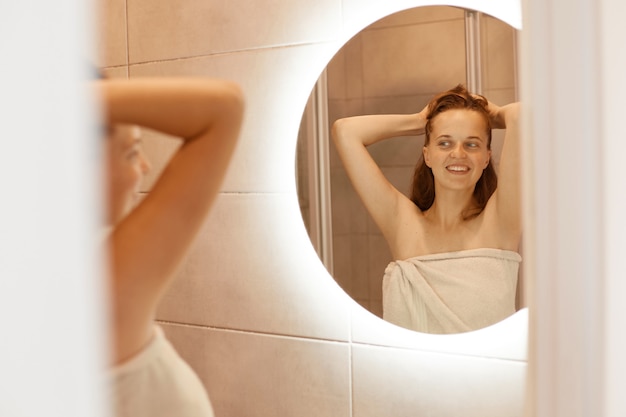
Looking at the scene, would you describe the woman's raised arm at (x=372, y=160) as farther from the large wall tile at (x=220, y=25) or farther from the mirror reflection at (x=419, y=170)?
the large wall tile at (x=220, y=25)

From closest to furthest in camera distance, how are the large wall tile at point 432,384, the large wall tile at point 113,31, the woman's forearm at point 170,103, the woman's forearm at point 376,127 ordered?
the woman's forearm at point 170,103
the large wall tile at point 432,384
the woman's forearm at point 376,127
the large wall tile at point 113,31

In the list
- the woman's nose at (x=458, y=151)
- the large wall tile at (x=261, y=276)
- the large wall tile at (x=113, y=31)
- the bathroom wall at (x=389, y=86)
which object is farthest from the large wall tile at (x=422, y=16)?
the large wall tile at (x=113, y=31)

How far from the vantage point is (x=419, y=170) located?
4.21 feet

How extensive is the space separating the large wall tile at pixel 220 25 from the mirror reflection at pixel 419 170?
78 mm

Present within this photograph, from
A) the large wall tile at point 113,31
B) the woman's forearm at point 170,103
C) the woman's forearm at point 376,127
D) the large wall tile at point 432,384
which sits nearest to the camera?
the woman's forearm at point 170,103

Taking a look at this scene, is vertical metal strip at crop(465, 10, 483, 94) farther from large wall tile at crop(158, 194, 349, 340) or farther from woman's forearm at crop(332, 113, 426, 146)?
large wall tile at crop(158, 194, 349, 340)

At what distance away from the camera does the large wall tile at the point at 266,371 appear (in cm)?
132

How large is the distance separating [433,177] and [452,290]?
19 centimetres

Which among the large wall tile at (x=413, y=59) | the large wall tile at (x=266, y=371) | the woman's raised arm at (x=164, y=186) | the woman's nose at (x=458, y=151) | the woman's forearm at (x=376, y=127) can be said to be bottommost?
the large wall tile at (x=266, y=371)

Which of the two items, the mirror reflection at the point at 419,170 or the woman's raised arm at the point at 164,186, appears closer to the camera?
the woman's raised arm at the point at 164,186

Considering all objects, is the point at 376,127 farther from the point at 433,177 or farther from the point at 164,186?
the point at 164,186

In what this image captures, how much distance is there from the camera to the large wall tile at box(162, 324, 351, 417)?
4.33 feet

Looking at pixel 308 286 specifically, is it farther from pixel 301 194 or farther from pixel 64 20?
pixel 64 20

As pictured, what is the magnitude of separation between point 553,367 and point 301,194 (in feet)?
2.11
